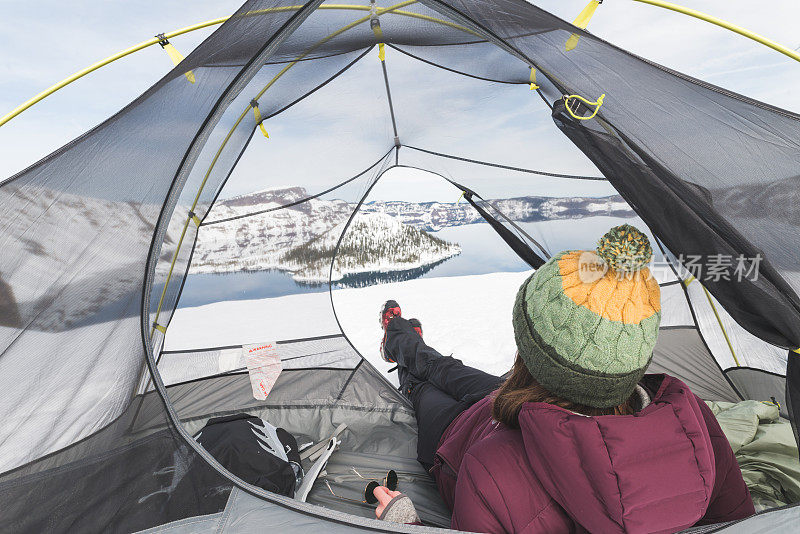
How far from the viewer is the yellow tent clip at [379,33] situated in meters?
1.40

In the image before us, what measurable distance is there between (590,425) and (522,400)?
0.15 meters

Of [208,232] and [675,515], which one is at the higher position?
[208,232]

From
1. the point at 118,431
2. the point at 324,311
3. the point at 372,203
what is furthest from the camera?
the point at 372,203

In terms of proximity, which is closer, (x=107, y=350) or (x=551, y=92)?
(x=107, y=350)

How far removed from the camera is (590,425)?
0.64m

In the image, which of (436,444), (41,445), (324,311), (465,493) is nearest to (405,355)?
(324,311)

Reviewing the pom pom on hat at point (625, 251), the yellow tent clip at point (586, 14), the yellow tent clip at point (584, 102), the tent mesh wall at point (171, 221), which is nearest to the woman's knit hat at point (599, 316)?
the pom pom on hat at point (625, 251)

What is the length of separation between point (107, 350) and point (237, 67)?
67cm

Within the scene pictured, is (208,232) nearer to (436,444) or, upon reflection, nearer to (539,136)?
(436,444)

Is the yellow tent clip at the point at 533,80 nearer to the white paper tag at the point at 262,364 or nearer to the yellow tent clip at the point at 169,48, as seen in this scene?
the yellow tent clip at the point at 169,48

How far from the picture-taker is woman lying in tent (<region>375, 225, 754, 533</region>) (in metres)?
0.64

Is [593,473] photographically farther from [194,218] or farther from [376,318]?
[376,318]

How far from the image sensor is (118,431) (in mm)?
900

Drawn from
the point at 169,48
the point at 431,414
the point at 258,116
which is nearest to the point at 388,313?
the point at 431,414
